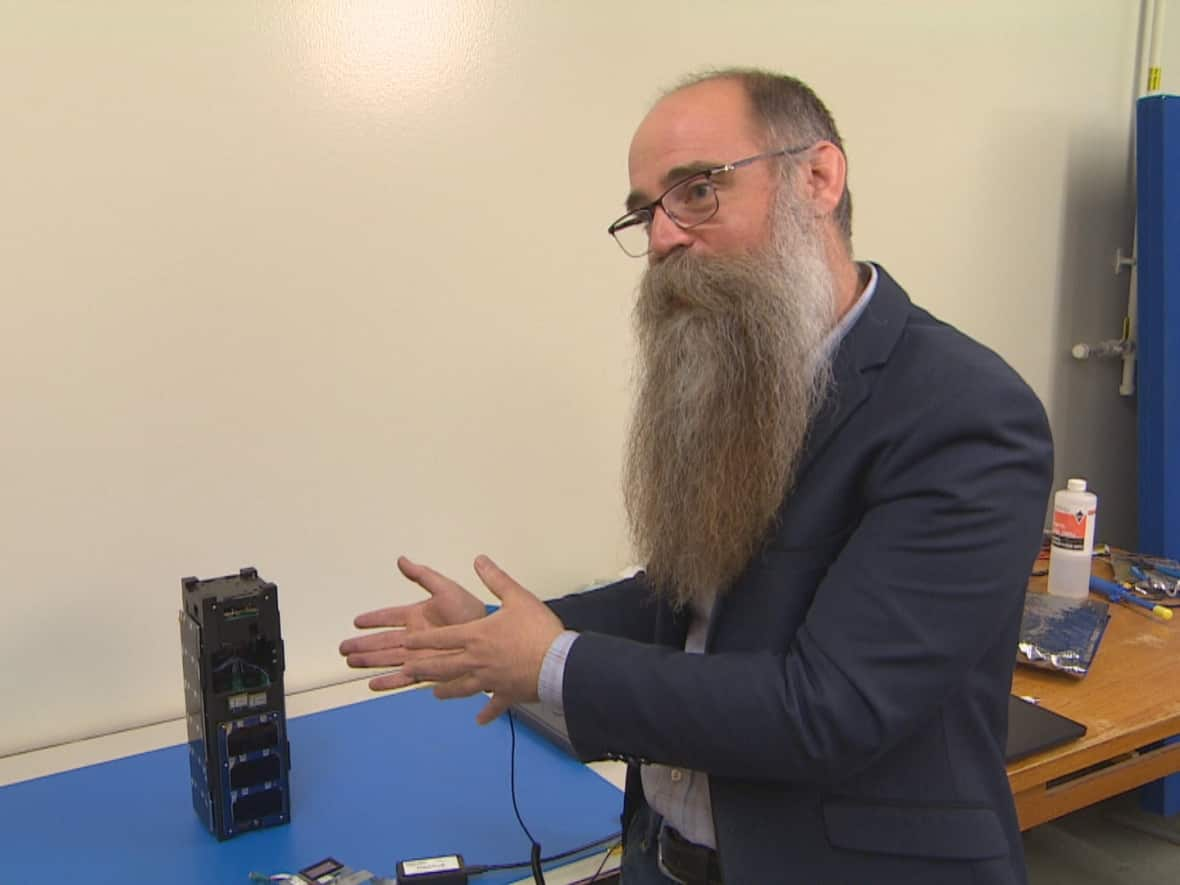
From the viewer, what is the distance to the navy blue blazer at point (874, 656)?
80 centimetres

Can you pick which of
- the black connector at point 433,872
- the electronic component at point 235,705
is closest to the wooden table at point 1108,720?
the black connector at point 433,872

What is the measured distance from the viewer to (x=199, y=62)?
1461 millimetres

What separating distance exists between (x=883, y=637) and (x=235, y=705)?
2.72 feet

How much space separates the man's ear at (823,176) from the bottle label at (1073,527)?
1.24 m

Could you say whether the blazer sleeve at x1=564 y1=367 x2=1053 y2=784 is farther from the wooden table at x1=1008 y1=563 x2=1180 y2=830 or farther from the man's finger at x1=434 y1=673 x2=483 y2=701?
the wooden table at x1=1008 y1=563 x2=1180 y2=830

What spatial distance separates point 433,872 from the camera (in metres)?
1.07

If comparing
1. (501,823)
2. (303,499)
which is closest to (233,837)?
(501,823)

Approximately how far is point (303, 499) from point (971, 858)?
118cm

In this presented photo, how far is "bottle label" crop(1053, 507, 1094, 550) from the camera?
1.95 metres

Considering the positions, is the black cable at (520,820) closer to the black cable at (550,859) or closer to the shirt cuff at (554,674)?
the black cable at (550,859)

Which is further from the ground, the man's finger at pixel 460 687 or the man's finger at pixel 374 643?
the man's finger at pixel 374 643

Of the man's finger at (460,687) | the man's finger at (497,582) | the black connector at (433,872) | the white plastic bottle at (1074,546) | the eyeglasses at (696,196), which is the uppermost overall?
the eyeglasses at (696,196)

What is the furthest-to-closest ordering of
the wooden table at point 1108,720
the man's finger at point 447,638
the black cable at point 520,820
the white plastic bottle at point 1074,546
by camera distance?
the white plastic bottle at point 1074,546
the wooden table at point 1108,720
the black cable at point 520,820
the man's finger at point 447,638

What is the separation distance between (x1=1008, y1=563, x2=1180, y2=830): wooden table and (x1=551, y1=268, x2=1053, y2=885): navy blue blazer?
Result: 1.57ft
